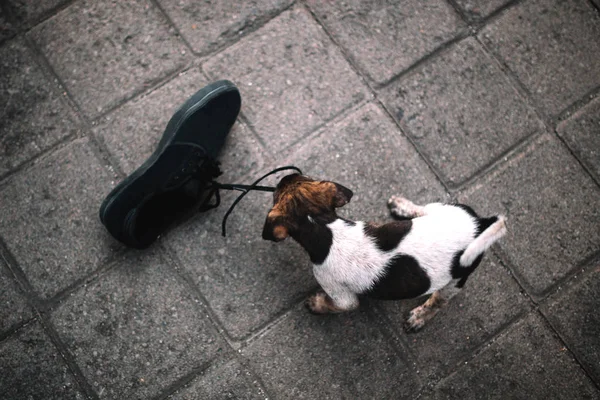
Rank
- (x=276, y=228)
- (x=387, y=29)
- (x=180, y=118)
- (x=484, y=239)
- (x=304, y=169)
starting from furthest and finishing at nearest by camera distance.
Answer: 1. (x=387, y=29)
2. (x=304, y=169)
3. (x=180, y=118)
4. (x=276, y=228)
5. (x=484, y=239)

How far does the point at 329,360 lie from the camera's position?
2840 millimetres

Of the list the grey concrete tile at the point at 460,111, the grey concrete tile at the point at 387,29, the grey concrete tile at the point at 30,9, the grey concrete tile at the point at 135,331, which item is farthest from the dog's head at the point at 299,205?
the grey concrete tile at the point at 30,9

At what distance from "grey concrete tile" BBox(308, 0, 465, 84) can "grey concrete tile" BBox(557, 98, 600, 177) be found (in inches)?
35.9

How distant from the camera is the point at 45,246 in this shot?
113 inches

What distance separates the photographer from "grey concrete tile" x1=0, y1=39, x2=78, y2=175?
9.77 feet

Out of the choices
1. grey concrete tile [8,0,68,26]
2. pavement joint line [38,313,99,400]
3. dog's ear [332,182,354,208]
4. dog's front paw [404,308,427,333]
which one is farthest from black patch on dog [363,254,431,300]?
grey concrete tile [8,0,68,26]

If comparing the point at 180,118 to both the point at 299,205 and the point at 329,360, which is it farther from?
the point at 329,360

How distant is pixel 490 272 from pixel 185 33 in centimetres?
234

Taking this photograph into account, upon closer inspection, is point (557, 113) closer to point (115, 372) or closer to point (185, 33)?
point (185, 33)

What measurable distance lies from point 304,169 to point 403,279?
0.97m

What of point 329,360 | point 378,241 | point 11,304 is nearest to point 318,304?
point 329,360

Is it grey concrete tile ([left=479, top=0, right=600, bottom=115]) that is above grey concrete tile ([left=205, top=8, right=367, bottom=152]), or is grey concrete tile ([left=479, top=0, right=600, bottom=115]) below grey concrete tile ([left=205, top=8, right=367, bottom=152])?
above

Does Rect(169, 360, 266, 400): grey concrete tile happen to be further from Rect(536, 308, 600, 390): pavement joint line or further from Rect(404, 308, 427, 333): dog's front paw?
Rect(536, 308, 600, 390): pavement joint line

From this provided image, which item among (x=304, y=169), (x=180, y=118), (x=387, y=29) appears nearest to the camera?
(x=180, y=118)
